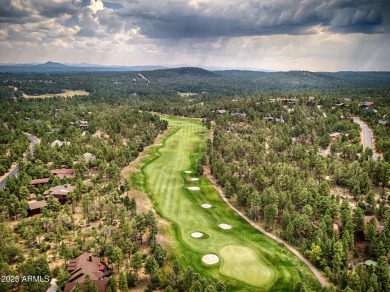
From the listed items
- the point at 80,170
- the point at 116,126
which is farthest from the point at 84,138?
A: the point at 80,170

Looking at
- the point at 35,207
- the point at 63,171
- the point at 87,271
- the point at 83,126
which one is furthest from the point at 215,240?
the point at 83,126

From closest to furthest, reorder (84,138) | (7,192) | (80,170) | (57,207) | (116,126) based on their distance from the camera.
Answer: (57,207) < (7,192) < (80,170) < (84,138) < (116,126)

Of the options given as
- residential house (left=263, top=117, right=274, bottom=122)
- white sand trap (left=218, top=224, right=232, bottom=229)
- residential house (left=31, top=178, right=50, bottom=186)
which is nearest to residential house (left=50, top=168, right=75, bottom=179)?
residential house (left=31, top=178, right=50, bottom=186)

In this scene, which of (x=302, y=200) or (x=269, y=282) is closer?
(x=269, y=282)

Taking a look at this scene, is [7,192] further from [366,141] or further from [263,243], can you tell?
[366,141]

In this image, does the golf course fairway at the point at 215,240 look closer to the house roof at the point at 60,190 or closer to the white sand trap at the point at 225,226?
the white sand trap at the point at 225,226

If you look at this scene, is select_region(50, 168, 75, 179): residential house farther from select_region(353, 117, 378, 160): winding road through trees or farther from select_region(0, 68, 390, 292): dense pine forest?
select_region(353, 117, 378, 160): winding road through trees

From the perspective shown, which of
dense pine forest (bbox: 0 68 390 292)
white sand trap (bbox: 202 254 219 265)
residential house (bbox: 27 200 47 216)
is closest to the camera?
dense pine forest (bbox: 0 68 390 292)

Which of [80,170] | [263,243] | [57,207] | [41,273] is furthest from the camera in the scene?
[80,170]
